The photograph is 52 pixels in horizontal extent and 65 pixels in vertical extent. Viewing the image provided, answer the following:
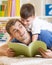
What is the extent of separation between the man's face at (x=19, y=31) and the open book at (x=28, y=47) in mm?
94

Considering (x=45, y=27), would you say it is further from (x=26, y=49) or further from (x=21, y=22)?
(x=26, y=49)

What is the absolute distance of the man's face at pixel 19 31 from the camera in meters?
1.15

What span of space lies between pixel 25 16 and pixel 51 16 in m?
0.85

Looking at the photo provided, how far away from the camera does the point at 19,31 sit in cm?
114

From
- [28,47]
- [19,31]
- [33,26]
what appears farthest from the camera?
[33,26]

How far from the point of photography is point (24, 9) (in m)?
1.26

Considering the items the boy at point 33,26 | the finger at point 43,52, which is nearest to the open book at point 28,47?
the finger at point 43,52

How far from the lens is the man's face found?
1.15 m

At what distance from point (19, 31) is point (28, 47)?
151 millimetres

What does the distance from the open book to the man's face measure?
3.7 inches

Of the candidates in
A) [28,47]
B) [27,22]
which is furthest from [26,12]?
[28,47]

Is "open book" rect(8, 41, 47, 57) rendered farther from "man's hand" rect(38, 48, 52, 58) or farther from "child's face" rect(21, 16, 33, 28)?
"child's face" rect(21, 16, 33, 28)

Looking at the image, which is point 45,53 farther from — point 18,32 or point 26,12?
point 26,12

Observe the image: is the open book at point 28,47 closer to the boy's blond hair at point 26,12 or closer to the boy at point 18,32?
the boy at point 18,32
